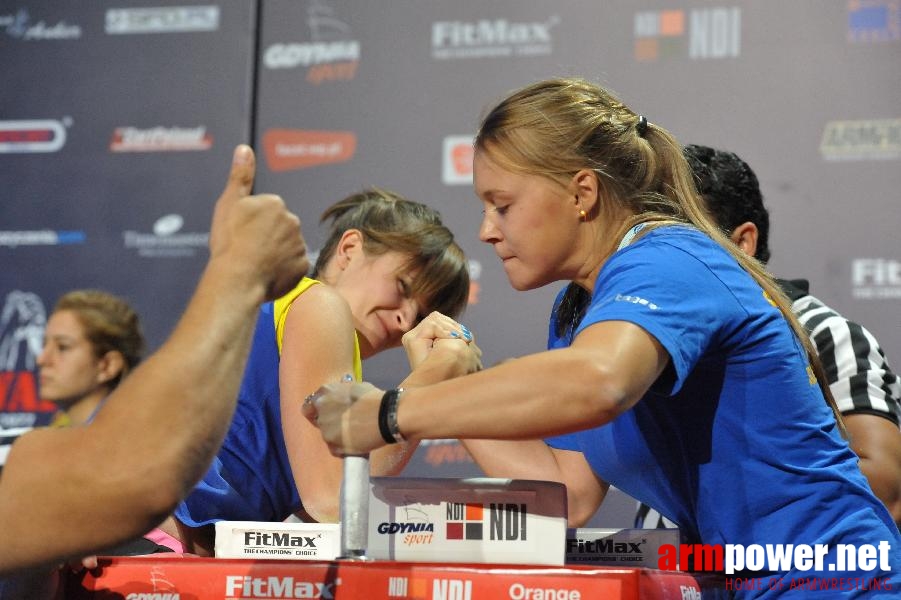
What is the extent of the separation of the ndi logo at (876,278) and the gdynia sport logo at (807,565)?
200 centimetres

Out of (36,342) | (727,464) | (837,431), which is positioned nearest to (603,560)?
(727,464)

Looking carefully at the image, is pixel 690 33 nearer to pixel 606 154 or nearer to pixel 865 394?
pixel 865 394

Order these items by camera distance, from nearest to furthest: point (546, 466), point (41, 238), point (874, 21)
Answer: point (546, 466) → point (874, 21) → point (41, 238)

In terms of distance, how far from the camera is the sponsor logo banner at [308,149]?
12.2ft

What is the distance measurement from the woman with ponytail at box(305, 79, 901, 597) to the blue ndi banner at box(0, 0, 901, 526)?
180 cm

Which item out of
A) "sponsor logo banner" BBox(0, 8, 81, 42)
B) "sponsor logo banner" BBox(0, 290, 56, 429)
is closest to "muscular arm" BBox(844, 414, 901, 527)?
"sponsor logo banner" BBox(0, 290, 56, 429)

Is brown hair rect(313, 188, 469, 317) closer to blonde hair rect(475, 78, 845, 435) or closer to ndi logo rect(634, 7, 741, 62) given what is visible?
blonde hair rect(475, 78, 845, 435)

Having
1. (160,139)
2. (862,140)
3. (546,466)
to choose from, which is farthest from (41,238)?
(862,140)

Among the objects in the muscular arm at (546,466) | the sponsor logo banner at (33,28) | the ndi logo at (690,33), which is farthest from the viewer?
the sponsor logo banner at (33,28)

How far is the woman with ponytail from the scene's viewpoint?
121 centimetres

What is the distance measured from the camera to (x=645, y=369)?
121 cm

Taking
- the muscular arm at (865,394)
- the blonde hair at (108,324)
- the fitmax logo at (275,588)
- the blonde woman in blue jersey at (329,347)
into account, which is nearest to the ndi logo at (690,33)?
the muscular arm at (865,394)

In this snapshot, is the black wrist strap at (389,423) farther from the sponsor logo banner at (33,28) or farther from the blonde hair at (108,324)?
the sponsor logo banner at (33,28)

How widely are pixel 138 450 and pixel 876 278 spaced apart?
2732 millimetres
